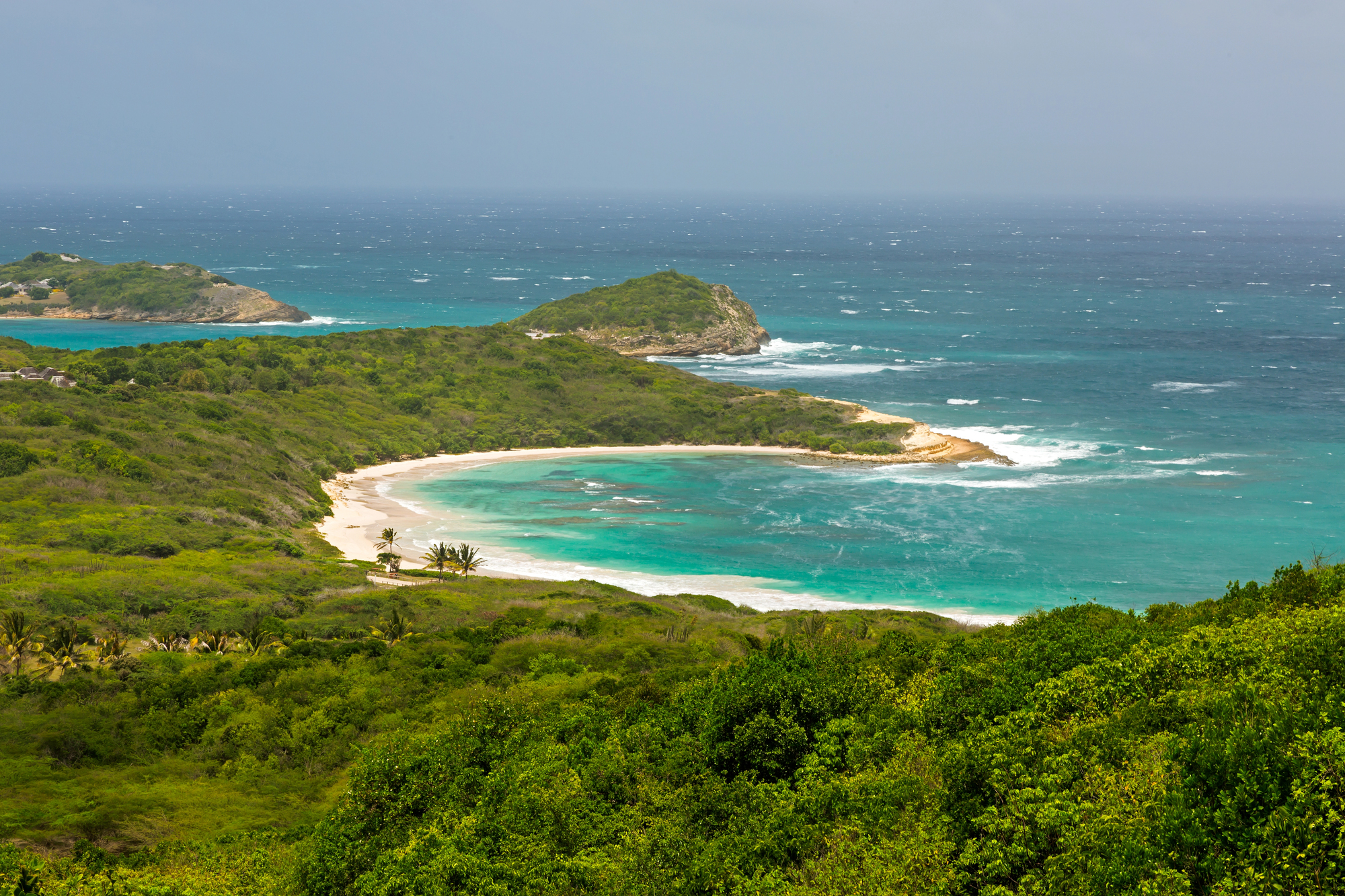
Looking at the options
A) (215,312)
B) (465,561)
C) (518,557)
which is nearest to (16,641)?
(465,561)

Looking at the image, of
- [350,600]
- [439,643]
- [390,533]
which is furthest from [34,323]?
[439,643]

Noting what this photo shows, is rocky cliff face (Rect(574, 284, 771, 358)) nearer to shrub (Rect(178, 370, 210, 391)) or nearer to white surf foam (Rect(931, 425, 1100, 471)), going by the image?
white surf foam (Rect(931, 425, 1100, 471))

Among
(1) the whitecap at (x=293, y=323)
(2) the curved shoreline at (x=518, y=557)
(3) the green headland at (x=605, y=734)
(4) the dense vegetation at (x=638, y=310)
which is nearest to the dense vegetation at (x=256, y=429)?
(3) the green headland at (x=605, y=734)

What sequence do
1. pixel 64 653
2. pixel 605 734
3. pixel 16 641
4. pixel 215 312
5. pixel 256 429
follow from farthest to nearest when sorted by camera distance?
pixel 215 312 < pixel 256 429 < pixel 64 653 < pixel 16 641 < pixel 605 734

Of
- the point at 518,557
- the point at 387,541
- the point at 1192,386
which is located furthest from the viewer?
the point at 1192,386

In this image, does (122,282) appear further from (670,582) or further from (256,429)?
(670,582)

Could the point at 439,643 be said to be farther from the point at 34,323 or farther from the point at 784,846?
the point at 34,323

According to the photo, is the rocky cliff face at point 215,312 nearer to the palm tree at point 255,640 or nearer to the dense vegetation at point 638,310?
the dense vegetation at point 638,310
